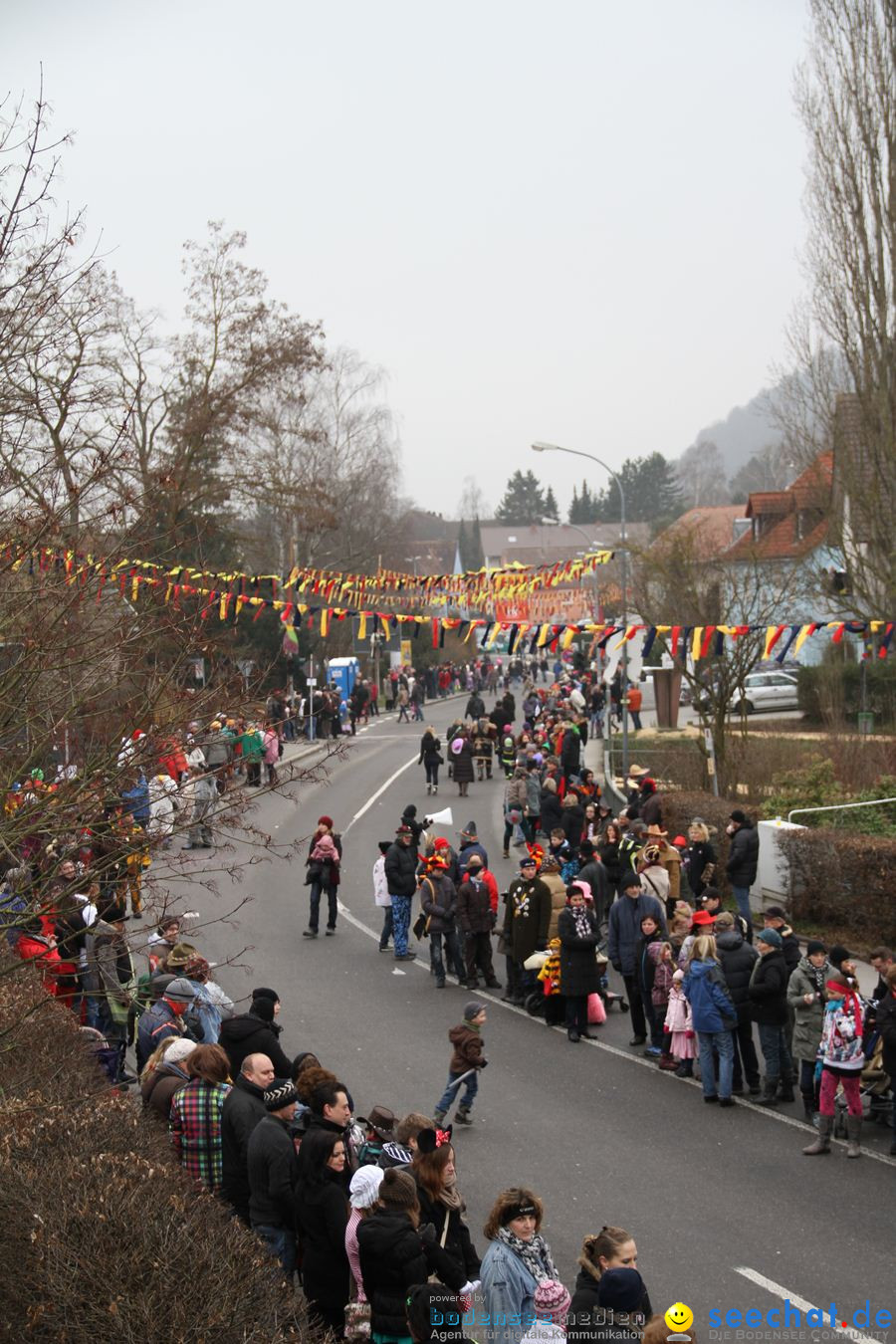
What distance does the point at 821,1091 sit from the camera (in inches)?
415

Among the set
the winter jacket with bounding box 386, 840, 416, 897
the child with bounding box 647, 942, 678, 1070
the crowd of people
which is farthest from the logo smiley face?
the winter jacket with bounding box 386, 840, 416, 897

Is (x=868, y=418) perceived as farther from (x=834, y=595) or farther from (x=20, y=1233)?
(x=20, y=1233)

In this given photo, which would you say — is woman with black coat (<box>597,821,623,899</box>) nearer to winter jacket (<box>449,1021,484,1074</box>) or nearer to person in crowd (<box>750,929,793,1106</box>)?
person in crowd (<box>750,929,793,1106</box>)

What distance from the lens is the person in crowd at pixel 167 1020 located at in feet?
32.8

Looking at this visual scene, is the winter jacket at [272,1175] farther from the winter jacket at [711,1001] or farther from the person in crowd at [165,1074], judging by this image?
the winter jacket at [711,1001]

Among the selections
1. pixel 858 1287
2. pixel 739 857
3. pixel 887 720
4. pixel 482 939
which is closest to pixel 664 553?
pixel 887 720

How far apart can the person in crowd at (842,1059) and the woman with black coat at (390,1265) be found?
497 cm

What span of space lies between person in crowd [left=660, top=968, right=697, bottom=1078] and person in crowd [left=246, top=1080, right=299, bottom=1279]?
18.1 feet

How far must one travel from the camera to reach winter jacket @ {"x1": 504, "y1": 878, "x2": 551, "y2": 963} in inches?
573

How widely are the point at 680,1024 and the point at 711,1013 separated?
849mm

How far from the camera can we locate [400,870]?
55.8 ft

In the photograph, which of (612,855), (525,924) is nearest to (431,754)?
(612,855)

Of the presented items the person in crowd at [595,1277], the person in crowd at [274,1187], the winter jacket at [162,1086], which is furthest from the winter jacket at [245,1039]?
the person in crowd at [595,1277]

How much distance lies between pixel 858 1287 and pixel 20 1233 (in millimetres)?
4922
